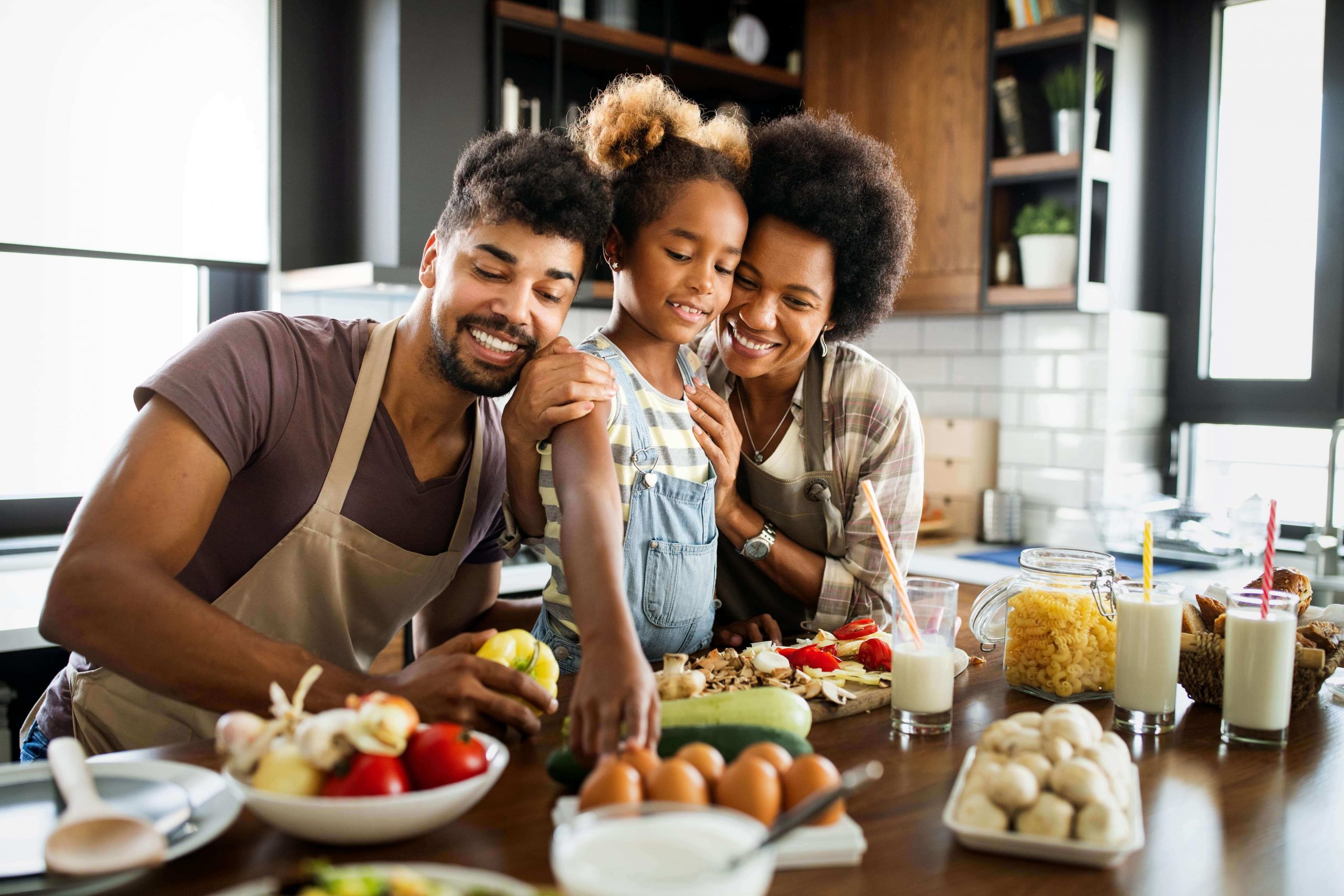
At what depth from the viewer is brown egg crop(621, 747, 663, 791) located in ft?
3.12

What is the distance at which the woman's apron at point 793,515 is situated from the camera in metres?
1.95

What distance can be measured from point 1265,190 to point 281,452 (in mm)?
3316

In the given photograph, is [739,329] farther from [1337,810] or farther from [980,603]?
[1337,810]

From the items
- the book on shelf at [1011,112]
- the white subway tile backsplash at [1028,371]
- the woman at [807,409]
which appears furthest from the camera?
the white subway tile backsplash at [1028,371]

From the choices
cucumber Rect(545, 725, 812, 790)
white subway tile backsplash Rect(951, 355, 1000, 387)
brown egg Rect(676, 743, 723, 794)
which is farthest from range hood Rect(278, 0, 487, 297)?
brown egg Rect(676, 743, 723, 794)

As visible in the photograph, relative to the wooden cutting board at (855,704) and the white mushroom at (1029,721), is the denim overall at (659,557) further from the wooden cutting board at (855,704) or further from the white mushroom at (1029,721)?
the white mushroom at (1029,721)

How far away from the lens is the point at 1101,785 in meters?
0.99

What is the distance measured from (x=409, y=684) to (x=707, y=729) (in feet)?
1.15

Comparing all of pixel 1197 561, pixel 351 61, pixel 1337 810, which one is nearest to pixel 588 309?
pixel 351 61

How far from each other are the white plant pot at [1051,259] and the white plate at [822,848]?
2865 millimetres

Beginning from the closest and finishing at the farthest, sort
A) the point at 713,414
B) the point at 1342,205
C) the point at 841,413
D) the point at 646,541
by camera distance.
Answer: the point at 646,541
the point at 713,414
the point at 841,413
the point at 1342,205

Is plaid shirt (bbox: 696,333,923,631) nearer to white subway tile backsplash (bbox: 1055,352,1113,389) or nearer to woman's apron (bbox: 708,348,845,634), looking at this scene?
woman's apron (bbox: 708,348,845,634)

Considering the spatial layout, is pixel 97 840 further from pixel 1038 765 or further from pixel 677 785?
pixel 1038 765

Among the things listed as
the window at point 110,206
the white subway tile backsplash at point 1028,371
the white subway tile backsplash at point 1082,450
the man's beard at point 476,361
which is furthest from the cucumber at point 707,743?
the white subway tile backsplash at point 1028,371
